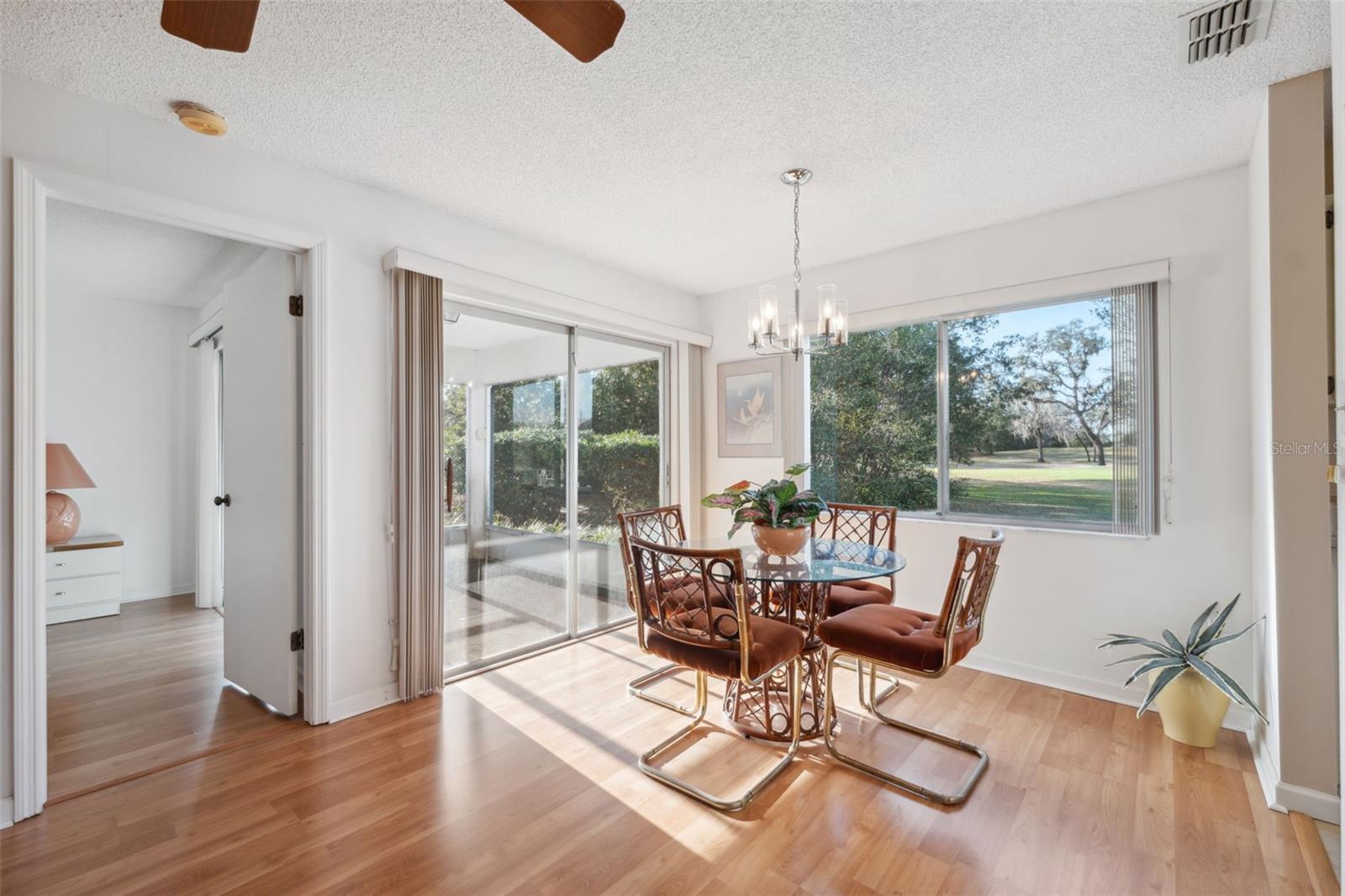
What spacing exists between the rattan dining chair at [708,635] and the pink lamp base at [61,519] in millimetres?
4380

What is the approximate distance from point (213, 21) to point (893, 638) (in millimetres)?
2654

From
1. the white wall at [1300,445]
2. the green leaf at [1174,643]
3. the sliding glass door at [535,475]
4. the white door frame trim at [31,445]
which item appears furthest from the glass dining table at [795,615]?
the white door frame trim at [31,445]

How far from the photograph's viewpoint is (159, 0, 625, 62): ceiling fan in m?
1.21

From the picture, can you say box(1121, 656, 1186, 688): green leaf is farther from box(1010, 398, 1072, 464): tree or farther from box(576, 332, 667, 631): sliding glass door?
box(576, 332, 667, 631): sliding glass door

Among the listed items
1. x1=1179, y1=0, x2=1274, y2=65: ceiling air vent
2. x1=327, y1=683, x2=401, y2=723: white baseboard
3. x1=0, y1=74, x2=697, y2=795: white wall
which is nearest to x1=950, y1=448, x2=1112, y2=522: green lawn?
x1=1179, y1=0, x2=1274, y2=65: ceiling air vent

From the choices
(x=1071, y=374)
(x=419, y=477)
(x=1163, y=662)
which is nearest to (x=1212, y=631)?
(x=1163, y=662)

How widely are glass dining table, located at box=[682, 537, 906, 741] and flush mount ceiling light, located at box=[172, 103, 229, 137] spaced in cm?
267

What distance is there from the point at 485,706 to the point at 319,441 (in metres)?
1.49

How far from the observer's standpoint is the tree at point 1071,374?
317cm

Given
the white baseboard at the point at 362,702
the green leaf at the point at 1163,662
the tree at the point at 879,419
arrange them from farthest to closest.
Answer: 1. the tree at the point at 879,419
2. the white baseboard at the point at 362,702
3. the green leaf at the point at 1163,662

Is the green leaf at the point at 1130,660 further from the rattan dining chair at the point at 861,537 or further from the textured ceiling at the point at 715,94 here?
the textured ceiling at the point at 715,94

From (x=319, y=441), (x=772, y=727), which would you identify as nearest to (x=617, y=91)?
(x=319, y=441)

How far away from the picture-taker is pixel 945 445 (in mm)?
3705

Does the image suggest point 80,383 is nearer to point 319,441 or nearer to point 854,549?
point 319,441
